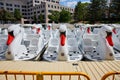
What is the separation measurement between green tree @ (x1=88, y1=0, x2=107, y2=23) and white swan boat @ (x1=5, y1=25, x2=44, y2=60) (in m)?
43.1

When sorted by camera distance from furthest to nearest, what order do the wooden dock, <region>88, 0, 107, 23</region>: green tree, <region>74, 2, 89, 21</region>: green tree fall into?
<region>74, 2, 89, 21</region>: green tree < <region>88, 0, 107, 23</region>: green tree < the wooden dock


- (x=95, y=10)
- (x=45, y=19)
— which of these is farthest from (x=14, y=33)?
(x=45, y=19)

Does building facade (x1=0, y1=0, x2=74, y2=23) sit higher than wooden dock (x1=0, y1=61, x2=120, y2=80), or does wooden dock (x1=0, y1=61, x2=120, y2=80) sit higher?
building facade (x1=0, y1=0, x2=74, y2=23)

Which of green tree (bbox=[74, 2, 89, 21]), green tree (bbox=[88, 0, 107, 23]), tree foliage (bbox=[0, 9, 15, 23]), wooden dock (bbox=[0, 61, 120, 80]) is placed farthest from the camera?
green tree (bbox=[74, 2, 89, 21])

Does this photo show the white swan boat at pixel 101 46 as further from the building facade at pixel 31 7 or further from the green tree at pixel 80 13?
the building facade at pixel 31 7

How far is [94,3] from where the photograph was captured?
53.8m

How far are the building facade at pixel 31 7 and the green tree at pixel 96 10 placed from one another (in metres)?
24.5

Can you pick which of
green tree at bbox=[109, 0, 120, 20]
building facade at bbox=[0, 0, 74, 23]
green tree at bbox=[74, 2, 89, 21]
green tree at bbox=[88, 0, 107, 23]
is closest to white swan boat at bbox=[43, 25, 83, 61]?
green tree at bbox=[109, 0, 120, 20]

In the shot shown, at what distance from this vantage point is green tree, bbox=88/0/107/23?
173 feet

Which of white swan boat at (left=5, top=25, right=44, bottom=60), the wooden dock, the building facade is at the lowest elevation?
the wooden dock

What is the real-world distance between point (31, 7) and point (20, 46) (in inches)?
3035

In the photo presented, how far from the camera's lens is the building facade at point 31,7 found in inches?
2881

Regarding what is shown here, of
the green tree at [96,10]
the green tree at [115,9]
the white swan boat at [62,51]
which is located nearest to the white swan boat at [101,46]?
the white swan boat at [62,51]

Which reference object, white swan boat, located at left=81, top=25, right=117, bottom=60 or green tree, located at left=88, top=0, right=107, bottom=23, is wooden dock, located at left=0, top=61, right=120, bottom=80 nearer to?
white swan boat, located at left=81, top=25, right=117, bottom=60
